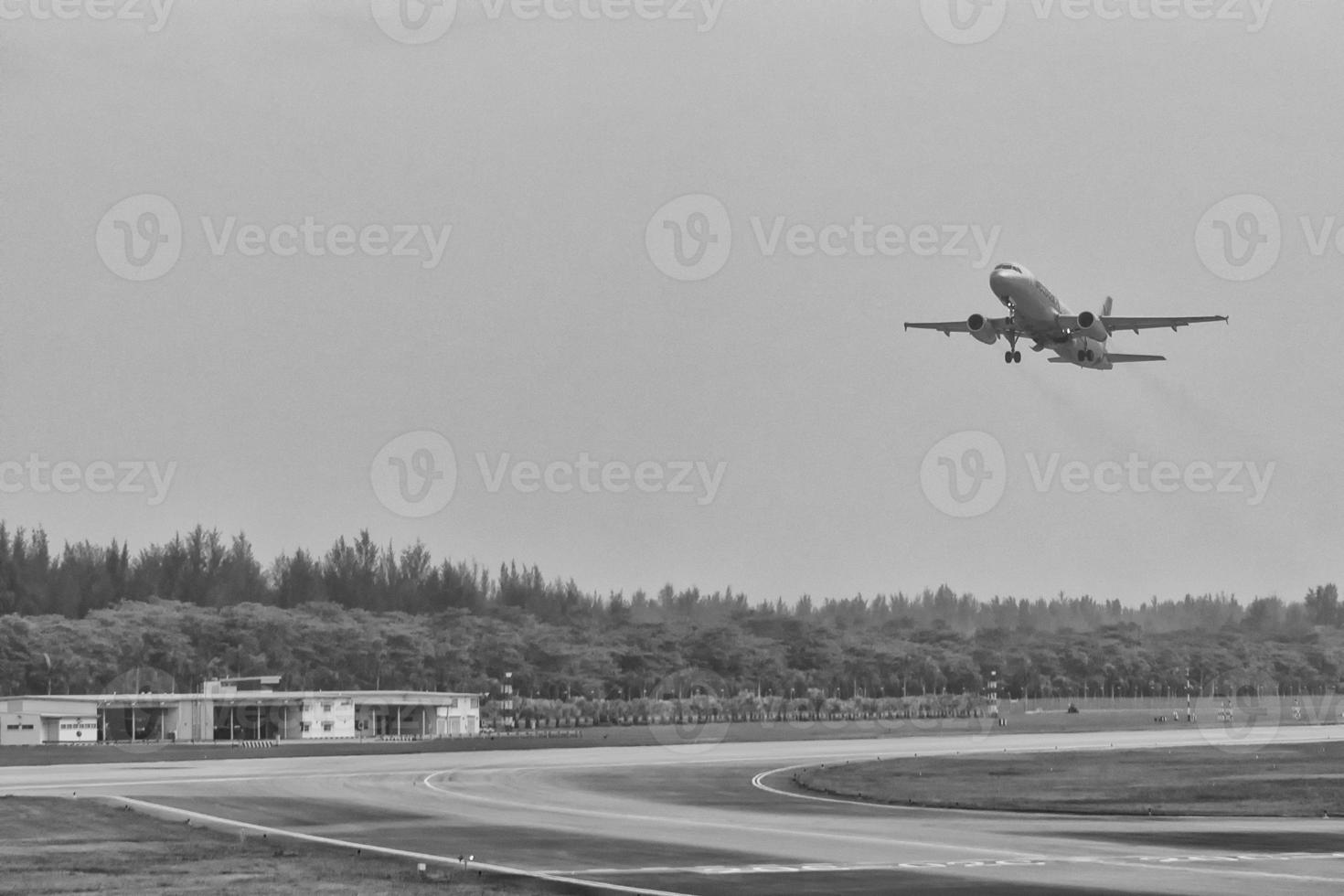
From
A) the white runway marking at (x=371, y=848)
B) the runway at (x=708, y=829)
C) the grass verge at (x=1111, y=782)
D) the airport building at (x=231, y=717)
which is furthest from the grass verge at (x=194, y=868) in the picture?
the airport building at (x=231, y=717)

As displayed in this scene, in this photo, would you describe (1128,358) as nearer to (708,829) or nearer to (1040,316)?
(1040,316)

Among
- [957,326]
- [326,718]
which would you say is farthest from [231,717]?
[957,326]

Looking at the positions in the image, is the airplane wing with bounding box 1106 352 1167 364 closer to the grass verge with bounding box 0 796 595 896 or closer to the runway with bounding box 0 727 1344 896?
the runway with bounding box 0 727 1344 896

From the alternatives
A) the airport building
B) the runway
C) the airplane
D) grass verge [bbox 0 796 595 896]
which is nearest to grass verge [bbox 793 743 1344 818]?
the runway

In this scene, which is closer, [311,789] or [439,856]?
[439,856]

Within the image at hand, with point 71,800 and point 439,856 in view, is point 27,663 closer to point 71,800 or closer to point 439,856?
point 71,800

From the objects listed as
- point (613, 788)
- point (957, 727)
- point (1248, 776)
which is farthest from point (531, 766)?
point (957, 727)

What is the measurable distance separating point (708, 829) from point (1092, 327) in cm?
3347

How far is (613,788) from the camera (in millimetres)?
84812

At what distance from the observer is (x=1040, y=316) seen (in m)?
83.7

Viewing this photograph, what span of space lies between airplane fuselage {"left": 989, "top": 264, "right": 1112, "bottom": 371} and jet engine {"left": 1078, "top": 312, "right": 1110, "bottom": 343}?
1.11ft

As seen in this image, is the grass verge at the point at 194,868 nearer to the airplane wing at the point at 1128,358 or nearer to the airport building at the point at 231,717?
the airplane wing at the point at 1128,358

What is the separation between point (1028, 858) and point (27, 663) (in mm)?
158300

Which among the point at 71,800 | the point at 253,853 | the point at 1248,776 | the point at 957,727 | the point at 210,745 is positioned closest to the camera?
the point at 253,853
